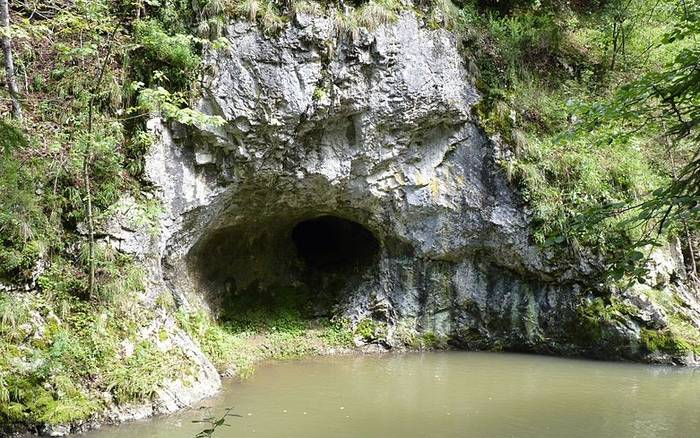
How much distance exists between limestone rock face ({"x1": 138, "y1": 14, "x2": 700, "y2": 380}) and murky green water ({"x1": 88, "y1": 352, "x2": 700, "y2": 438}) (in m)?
1.11

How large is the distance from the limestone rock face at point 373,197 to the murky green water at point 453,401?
1.11 metres

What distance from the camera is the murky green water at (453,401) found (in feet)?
18.7

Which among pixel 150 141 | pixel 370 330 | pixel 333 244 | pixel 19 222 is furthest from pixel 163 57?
pixel 370 330

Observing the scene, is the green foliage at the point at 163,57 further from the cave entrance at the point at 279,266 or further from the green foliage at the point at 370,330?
the green foliage at the point at 370,330

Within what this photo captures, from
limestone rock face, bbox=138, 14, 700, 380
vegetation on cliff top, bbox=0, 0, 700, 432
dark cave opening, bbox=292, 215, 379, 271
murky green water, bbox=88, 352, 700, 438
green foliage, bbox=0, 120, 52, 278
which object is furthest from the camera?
dark cave opening, bbox=292, 215, 379, 271

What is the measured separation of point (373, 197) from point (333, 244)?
2.74m

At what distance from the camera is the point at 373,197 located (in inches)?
379

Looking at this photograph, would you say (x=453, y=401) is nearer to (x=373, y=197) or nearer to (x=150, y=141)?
(x=373, y=197)

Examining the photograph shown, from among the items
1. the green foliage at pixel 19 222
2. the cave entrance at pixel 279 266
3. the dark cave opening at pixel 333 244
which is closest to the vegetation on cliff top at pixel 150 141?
the green foliage at pixel 19 222

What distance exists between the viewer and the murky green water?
5.71 meters

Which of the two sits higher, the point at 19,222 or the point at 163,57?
the point at 163,57

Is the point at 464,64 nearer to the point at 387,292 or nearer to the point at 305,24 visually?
the point at 305,24

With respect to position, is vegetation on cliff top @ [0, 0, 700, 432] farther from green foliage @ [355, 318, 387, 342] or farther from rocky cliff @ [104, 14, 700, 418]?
rocky cliff @ [104, 14, 700, 418]

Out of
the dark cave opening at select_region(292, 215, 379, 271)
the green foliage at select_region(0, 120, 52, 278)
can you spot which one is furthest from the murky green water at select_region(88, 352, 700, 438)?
the dark cave opening at select_region(292, 215, 379, 271)
